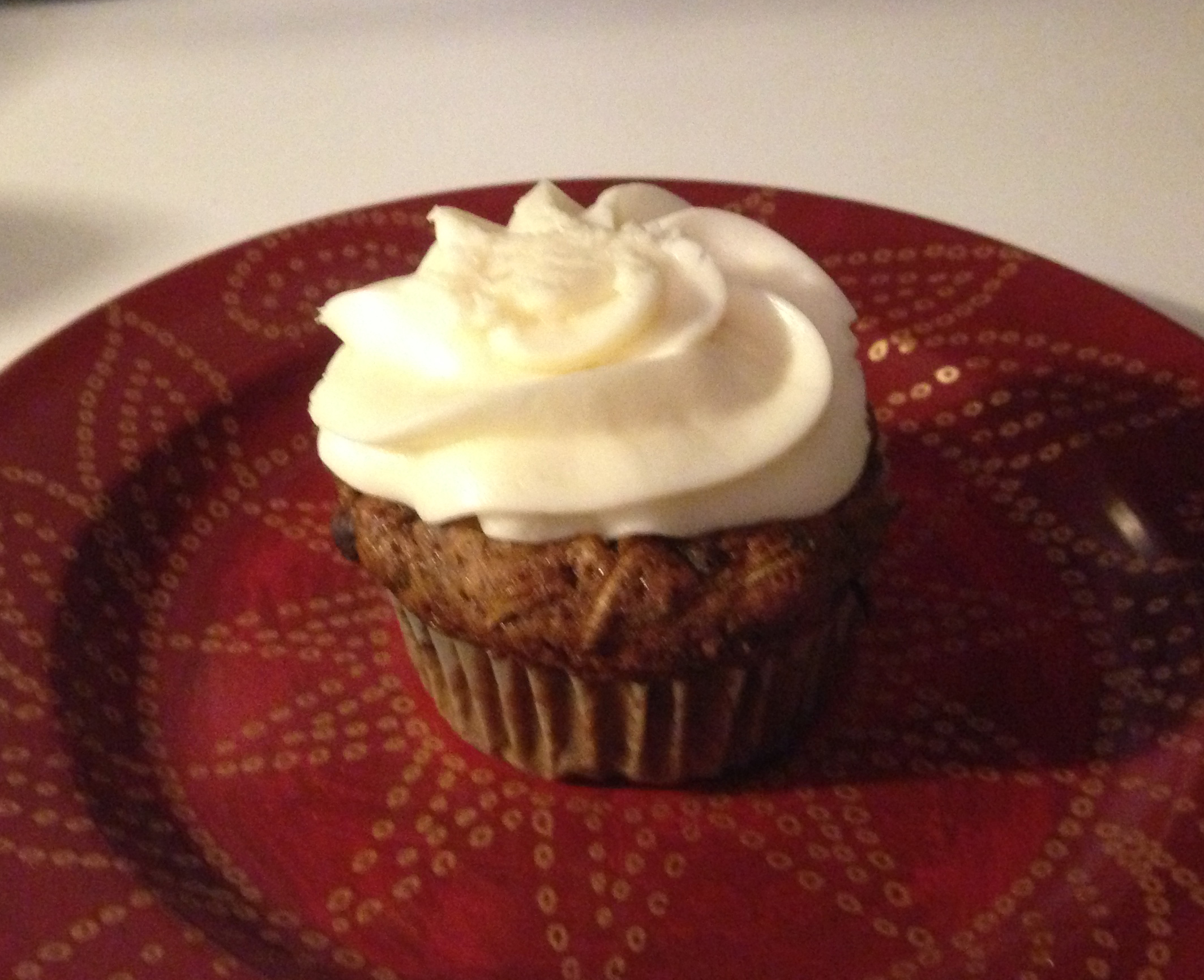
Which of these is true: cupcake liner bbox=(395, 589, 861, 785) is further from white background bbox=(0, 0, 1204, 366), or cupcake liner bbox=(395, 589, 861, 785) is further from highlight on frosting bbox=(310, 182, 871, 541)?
white background bbox=(0, 0, 1204, 366)

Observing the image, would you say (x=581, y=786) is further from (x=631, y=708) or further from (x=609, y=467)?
(x=609, y=467)

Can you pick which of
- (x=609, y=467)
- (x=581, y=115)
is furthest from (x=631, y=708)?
(x=581, y=115)

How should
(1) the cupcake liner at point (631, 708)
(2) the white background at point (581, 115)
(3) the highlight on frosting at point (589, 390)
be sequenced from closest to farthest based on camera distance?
1. (3) the highlight on frosting at point (589, 390)
2. (1) the cupcake liner at point (631, 708)
3. (2) the white background at point (581, 115)

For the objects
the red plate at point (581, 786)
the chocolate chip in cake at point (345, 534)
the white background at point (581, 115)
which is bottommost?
the red plate at point (581, 786)

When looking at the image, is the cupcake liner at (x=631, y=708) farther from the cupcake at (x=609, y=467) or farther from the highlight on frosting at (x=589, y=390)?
the highlight on frosting at (x=589, y=390)

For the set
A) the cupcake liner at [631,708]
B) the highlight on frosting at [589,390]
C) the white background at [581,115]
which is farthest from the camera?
the white background at [581,115]

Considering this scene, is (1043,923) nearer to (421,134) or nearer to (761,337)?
(761,337)

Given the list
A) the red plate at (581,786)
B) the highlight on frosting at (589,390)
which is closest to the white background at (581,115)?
the red plate at (581,786)

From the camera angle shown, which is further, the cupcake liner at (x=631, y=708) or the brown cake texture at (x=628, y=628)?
the cupcake liner at (x=631, y=708)
